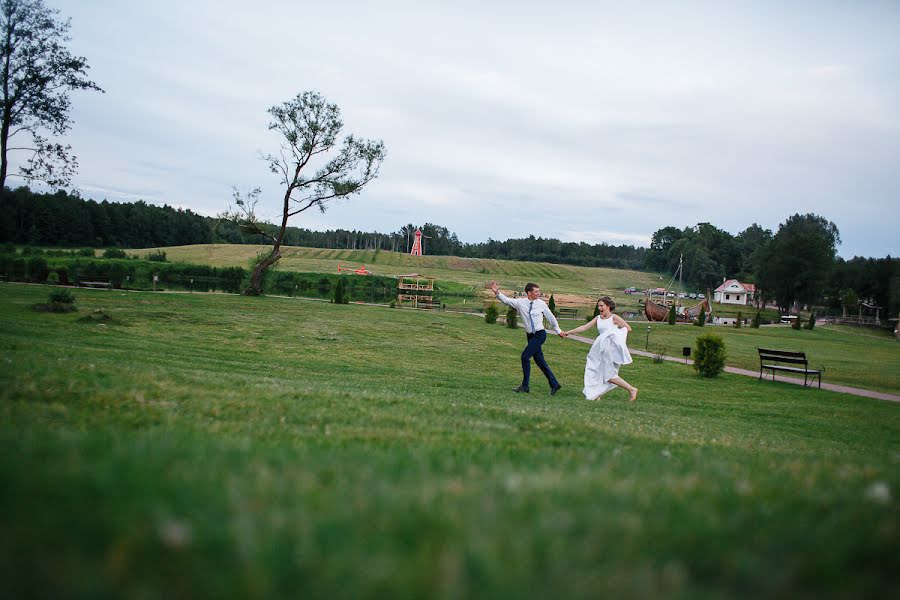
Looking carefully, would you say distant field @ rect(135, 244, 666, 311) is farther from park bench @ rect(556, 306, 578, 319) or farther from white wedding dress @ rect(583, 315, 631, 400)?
white wedding dress @ rect(583, 315, 631, 400)

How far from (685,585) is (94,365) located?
10.0 metres

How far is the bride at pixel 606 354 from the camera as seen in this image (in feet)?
46.9

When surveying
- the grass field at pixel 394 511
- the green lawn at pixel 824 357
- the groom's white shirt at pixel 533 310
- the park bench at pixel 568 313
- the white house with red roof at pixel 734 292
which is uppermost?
the white house with red roof at pixel 734 292

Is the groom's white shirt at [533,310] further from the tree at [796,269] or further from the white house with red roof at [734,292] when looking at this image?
the white house with red roof at [734,292]

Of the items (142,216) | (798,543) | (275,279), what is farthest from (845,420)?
(142,216)

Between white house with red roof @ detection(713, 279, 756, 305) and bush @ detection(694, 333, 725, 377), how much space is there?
116 m

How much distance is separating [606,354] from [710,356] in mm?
13503

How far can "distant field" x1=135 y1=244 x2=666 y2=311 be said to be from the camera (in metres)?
115

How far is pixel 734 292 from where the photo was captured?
424 ft

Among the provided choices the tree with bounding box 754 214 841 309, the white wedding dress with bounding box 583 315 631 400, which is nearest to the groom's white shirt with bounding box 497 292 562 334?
the white wedding dress with bounding box 583 315 631 400

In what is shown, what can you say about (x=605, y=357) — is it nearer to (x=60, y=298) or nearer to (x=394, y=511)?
(x=394, y=511)

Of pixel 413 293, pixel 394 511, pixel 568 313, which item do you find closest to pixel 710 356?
pixel 394 511

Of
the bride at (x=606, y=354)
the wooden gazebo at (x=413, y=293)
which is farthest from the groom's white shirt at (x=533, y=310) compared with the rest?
the wooden gazebo at (x=413, y=293)

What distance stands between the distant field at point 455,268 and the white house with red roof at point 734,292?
643 inches
